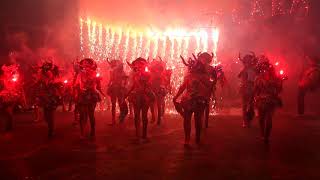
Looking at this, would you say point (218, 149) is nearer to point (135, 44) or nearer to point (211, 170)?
point (211, 170)

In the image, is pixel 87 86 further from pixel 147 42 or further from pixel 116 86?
pixel 147 42

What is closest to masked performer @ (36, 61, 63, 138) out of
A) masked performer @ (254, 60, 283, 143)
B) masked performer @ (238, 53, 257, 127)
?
masked performer @ (254, 60, 283, 143)

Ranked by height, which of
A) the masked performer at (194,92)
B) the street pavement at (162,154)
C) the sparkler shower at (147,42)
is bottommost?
the street pavement at (162,154)

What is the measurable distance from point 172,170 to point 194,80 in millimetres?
2970

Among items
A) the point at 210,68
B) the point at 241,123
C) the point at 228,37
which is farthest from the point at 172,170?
the point at 228,37

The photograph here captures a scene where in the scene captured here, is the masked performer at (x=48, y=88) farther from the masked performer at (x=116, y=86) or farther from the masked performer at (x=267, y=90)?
the masked performer at (x=267, y=90)

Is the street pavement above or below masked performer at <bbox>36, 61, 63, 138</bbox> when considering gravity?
below

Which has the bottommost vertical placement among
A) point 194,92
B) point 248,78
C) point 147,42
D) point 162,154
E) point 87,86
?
point 162,154

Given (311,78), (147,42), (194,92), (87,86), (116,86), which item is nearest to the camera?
(194,92)

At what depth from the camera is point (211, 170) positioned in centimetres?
880

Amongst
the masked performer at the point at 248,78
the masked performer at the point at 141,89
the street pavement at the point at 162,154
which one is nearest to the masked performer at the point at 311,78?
the street pavement at the point at 162,154

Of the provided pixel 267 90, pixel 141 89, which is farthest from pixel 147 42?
pixel 267 90

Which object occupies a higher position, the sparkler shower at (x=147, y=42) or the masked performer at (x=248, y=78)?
the sparkler shower at (x=147, y=42)

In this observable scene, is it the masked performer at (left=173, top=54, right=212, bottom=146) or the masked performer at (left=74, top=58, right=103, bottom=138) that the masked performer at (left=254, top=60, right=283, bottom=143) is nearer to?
the masked performer at (left=173, top=54, right=212, bottom=146)
